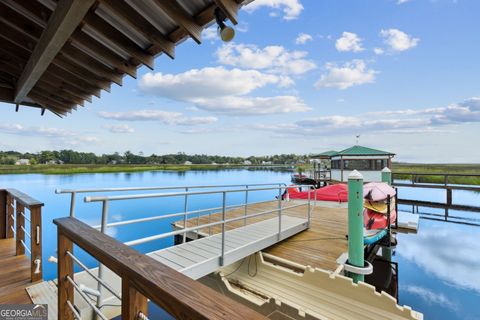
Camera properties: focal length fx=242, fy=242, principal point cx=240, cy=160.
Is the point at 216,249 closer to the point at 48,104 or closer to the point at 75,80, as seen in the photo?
the point at 75,80

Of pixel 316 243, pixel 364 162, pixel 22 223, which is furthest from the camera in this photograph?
pixel 364 162

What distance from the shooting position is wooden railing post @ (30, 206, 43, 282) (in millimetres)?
2105

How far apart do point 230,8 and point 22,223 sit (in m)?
2.86

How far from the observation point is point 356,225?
11.2ft

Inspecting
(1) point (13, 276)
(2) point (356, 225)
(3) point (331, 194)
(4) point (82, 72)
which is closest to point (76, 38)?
(4) point (82, 72)

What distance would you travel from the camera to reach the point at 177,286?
0.54 metres

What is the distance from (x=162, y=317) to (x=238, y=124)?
25.6m

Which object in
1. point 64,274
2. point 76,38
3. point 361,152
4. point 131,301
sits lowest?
point 64,274

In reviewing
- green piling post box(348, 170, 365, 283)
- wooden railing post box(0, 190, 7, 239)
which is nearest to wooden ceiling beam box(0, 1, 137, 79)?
wooden railing post box(0, 190, 7, 239)

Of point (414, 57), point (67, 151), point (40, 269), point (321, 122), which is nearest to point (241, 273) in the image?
point (40, 269)

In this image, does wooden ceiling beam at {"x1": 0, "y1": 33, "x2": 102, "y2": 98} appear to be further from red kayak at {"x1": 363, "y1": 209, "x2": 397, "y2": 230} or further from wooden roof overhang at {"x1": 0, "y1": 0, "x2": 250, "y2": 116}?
red kayak at {"x1": 363, "y1": 209, "x2": 397, "y2": 230}

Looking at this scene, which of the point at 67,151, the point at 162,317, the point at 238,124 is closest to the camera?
the point at 162,317

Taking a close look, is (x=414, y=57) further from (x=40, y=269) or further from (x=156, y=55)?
(x=40, y=269)

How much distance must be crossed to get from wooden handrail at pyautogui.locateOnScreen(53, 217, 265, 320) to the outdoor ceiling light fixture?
1.34 metres
